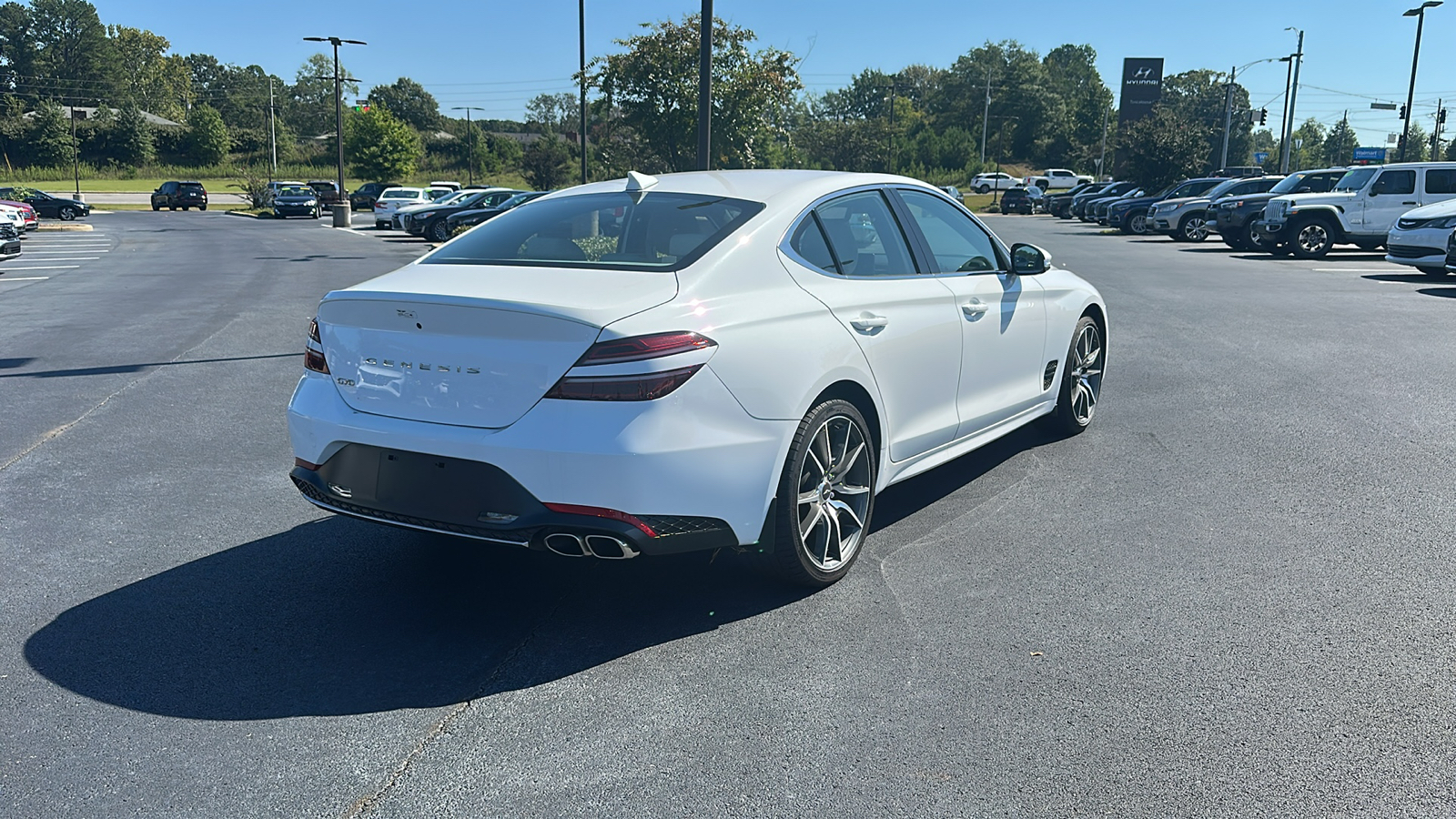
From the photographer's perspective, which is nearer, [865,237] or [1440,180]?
[865,237]

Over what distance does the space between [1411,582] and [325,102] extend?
16210 cm

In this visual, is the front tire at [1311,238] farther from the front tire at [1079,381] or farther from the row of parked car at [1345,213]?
the front tire at [1079,381]

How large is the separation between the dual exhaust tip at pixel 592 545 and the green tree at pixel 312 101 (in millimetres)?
145353

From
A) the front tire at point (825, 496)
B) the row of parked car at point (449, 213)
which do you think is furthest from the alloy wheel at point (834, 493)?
the row of parked car at point (449, 213)

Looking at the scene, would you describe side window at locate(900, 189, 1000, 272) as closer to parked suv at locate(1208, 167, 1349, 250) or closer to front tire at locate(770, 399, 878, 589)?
front tire at locate(770, 399, 878, 589)

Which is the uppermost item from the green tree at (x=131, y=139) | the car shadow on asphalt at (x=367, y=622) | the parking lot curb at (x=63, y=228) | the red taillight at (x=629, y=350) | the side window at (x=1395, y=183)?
the green tree at (x=131, y=139)

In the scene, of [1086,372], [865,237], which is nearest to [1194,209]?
[1086,372]

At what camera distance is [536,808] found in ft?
9.19

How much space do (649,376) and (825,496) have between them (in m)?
1.08

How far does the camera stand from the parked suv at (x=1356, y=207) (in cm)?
2197

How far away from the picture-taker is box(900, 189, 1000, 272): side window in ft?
17.2

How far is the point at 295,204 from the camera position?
51094 millimetres

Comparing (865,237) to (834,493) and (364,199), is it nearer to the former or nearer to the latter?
(834,493)

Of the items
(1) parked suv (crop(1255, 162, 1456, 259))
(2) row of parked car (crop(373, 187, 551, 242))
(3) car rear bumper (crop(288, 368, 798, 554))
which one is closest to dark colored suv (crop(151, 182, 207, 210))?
(2) row of parked car (crop(373, 187, 551, 242))
